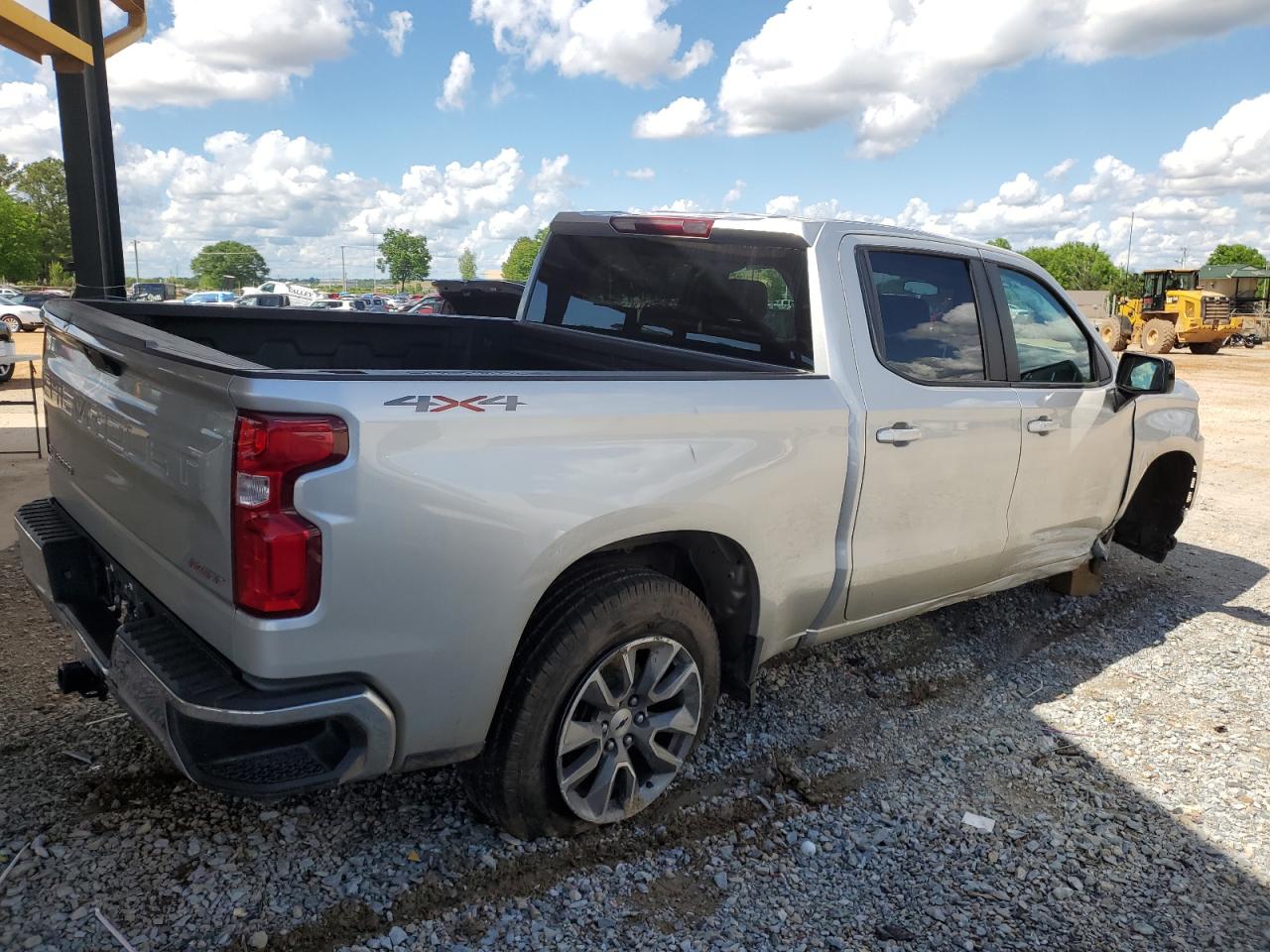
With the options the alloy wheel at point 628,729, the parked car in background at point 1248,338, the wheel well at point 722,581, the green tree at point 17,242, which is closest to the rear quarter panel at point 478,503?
the wheel well at point 722,581

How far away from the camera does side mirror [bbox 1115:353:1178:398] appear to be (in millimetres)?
4445

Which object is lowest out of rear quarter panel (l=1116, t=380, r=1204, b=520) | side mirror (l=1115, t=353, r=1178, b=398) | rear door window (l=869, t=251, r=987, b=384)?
rear quarter panel (l=1116, t=380, r=1204, b=520)

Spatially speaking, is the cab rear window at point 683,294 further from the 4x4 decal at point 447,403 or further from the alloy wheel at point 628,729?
the 4x4 decal at point 447,403

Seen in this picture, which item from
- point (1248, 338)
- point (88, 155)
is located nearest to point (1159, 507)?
point (88, 155)

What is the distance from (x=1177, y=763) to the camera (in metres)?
3.64

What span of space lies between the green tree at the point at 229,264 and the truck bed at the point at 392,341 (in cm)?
11656

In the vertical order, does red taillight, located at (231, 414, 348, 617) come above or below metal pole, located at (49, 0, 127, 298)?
below

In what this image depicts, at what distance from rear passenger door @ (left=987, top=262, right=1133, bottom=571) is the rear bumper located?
9.50ft

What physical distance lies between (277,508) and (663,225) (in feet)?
7.06

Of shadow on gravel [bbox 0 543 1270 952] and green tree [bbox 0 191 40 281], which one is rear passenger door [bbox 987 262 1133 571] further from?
green tree [bbox 0 191 40 281]

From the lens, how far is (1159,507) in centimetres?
552

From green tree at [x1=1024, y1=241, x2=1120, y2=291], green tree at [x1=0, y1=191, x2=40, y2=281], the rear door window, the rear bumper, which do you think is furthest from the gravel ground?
green tree at [x1=1024, y1=241, x2=1120, y2=291]

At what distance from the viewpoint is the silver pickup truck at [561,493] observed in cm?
217

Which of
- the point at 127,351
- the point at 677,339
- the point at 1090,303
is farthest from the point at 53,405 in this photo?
the point at 1090,303
